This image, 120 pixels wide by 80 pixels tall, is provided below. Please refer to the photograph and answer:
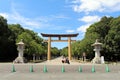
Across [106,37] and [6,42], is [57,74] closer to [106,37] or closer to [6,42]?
[106,37]

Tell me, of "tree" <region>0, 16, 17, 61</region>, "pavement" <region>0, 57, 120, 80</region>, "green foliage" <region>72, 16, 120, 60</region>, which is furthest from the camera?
"tree" <region>0, 16, 17, 61</region>

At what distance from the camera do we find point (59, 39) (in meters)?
87.7

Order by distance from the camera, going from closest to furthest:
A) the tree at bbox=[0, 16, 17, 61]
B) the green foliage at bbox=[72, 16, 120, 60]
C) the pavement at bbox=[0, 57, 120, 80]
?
the pavement at bbox=[0, 57, 120, 80]
the green foliage at bbox=[72, 16, 120, 60]
the tree at bbox=[0, 16, 17, 61]

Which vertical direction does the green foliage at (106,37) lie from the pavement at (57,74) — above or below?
above

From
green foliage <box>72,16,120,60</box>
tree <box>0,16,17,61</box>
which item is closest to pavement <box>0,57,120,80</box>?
green foliage <box>72,16,120,60</box>

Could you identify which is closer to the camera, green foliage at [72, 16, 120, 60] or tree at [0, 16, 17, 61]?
green foliage at [72, 16, 120, 60]

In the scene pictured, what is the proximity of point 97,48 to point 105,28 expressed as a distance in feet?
72.1

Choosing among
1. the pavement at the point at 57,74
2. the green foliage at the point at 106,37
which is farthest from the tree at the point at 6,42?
the pavement at the point at 57,74

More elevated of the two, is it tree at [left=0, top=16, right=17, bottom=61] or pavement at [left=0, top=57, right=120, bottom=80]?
tree at [left=0, top=16, right=17, bottom=61]

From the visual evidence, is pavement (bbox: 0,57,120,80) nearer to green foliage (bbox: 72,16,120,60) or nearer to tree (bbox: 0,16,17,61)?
green foliage (bbox: 72,16,120,60)

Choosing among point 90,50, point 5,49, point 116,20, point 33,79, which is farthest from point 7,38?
point 33,79

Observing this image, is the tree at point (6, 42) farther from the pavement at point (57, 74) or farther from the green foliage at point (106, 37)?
the pavement at point (57, 74)

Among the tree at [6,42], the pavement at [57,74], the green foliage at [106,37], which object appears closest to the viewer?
the pavement at [57,74]

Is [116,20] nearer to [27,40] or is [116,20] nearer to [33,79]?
[27,40]
